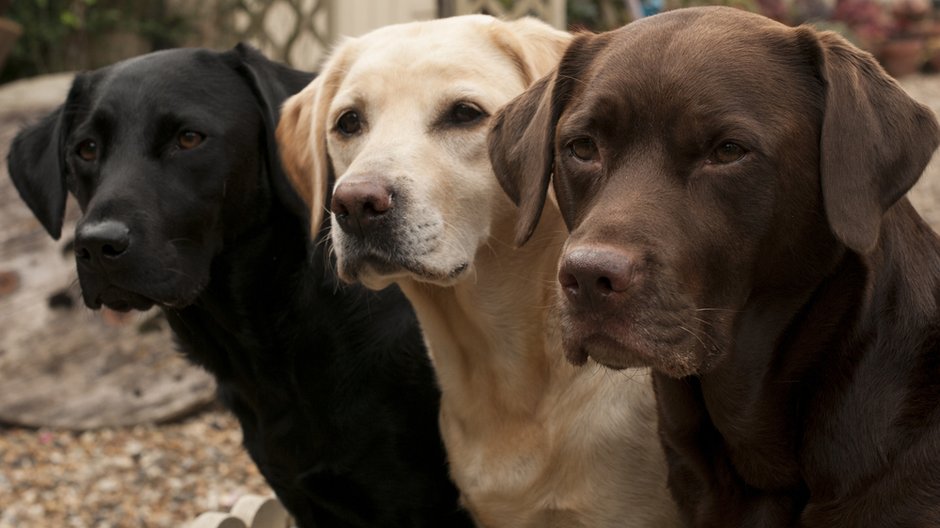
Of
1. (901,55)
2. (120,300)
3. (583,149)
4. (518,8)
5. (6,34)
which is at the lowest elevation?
(901,55)

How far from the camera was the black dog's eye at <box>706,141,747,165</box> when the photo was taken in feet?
8.18

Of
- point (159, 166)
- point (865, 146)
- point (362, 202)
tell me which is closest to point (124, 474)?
point (159, 166)

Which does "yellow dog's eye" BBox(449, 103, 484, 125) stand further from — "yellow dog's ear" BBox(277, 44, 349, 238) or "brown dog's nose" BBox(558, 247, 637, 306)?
"brown dog's nose" BBox(558, 247, 637, 306)

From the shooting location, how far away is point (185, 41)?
9.80 metres

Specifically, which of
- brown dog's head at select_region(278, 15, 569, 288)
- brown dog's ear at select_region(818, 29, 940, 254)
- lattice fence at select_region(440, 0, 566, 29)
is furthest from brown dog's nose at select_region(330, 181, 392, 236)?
lattice fence at select_region(440, 0, 566, 29)

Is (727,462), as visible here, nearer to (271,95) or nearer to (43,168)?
(271,95)

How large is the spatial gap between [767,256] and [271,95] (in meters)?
1.84

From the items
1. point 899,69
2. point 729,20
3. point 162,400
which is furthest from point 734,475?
point 899,69

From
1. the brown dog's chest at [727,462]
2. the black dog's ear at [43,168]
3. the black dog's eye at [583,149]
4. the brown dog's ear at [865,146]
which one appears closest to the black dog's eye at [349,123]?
the black dog's eye at [583,149]

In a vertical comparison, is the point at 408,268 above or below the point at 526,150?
below

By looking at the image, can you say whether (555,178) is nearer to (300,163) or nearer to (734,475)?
(734,475)

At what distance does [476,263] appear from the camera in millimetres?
3449

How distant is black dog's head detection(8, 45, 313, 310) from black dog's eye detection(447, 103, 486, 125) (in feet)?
2.32

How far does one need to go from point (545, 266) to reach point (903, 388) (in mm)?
1076
